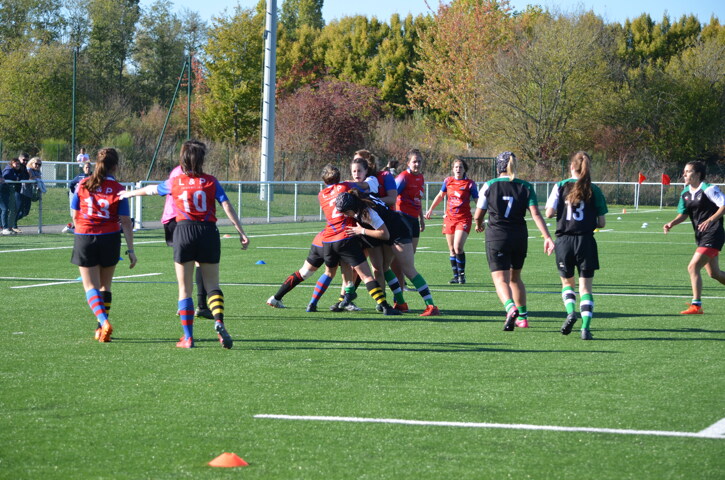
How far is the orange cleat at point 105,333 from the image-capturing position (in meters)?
8.65

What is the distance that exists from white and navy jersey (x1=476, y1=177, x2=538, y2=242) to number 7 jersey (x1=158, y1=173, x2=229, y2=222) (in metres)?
2.85

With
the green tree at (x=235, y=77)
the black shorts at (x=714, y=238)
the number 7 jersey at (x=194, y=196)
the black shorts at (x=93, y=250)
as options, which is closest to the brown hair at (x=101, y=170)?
the black shorts at (x=93, y=250)

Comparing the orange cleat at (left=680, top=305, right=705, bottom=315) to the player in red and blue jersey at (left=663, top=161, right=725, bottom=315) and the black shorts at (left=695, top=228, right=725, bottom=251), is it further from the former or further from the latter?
the black shorts at (left=695, top=228, right=725, bottom=251)

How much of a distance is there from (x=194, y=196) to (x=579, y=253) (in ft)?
12.0

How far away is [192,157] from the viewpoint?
323 inches

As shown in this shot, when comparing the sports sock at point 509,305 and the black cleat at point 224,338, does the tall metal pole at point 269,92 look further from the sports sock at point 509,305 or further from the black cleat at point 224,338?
the black cleat at point 224,338

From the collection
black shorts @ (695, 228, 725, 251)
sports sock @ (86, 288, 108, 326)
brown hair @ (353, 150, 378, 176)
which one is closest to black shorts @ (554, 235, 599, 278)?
brown hair @ (353, 150, 378, 176)

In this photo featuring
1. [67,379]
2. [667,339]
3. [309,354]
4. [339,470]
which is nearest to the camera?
[339,470]

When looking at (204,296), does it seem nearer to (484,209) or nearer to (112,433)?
(484,209)

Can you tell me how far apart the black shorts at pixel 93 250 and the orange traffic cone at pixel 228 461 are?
422cm

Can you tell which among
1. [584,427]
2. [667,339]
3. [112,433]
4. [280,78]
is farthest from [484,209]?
[280,78]

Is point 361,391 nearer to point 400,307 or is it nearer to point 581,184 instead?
point 581,184

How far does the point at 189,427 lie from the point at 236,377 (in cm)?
151

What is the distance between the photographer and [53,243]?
20891 mm
